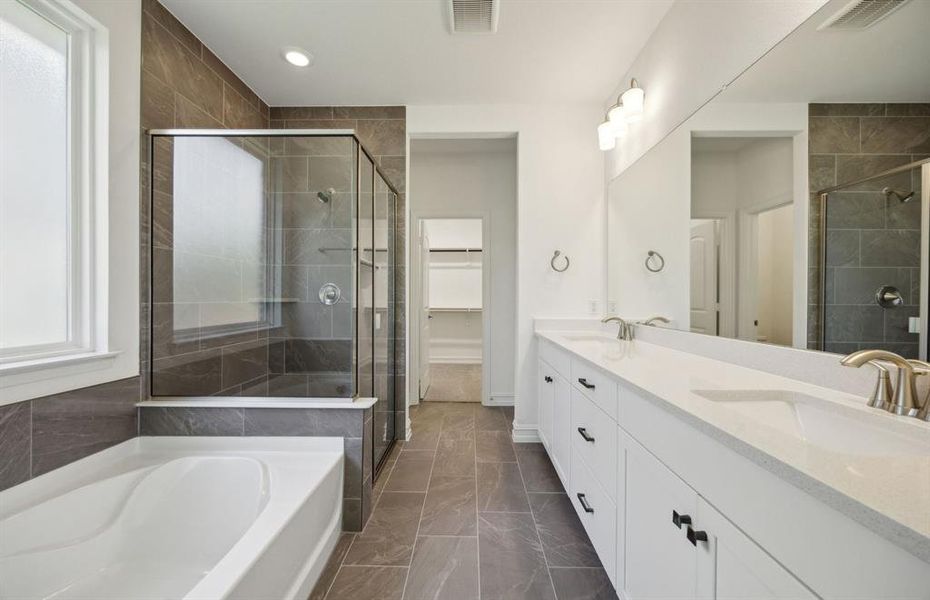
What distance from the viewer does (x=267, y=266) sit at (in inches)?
84.9

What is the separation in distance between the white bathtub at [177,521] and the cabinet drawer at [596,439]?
112 cm

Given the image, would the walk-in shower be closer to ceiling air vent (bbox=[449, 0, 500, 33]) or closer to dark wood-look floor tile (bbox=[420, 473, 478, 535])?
dark wood-look floor tile (bbox=[420, 473, 478, 535])

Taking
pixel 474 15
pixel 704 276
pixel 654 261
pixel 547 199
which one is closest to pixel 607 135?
pixel 547 199

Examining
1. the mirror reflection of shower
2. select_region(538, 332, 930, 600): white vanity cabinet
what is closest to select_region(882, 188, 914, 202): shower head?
the mirror reflection of shower

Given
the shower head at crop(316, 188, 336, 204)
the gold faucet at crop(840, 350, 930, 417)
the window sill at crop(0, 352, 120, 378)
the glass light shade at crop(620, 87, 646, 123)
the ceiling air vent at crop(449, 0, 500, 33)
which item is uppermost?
the ceiling air vent at crop(449, 0, 500, 33)

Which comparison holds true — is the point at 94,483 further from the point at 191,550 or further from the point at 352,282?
the point at 352,282

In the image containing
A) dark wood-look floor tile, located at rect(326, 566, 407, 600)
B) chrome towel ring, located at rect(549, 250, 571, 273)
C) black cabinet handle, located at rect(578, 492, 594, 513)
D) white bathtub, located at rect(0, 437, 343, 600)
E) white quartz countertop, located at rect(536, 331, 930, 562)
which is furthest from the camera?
chrome towel ring, located at rect(549, 250, 571, 273)

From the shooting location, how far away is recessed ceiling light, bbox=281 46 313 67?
209cm

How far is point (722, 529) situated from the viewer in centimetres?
71

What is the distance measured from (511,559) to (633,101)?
2457 mm

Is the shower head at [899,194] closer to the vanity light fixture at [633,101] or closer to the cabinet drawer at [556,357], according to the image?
the cabinet drawer at [556,357]

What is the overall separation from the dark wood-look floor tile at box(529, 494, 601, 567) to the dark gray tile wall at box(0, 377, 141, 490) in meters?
1.97

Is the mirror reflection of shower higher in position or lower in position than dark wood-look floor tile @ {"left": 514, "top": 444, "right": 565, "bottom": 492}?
higher

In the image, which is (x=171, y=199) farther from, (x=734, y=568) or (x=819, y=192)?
(x=819, y=192)
